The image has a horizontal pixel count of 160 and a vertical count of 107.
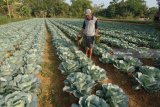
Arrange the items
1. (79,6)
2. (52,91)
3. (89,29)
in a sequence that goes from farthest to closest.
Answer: (79,6), (89,29), (52,91)

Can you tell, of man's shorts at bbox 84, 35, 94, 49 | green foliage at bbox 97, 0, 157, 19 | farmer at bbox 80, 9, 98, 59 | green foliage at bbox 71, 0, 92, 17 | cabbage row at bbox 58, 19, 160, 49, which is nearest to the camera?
farmer at bbox 80, 9, 98, 59

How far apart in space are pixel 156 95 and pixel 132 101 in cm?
55

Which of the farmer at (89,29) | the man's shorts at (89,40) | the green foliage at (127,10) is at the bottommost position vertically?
the green foliage at (127,10)

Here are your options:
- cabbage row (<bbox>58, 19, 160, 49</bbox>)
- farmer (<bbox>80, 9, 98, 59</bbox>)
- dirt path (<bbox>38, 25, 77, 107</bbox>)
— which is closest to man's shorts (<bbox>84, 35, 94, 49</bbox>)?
farmer (<bbox>80, 9, 98, 59</bbox>)

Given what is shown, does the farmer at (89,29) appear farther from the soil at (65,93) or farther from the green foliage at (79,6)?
the green foliage at (79,6)

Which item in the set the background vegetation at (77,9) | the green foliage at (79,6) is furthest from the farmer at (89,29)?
the green foliage at (79,6)

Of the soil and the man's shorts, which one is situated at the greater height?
the man's shorts

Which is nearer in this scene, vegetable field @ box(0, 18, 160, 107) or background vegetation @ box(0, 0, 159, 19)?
vegetable field @ box(0, 18, 160, 107)

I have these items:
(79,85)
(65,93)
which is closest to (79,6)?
(65,93)

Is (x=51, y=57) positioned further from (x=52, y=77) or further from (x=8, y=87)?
(x=8, y=87)

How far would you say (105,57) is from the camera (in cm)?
752

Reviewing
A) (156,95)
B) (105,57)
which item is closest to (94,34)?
(105,57)

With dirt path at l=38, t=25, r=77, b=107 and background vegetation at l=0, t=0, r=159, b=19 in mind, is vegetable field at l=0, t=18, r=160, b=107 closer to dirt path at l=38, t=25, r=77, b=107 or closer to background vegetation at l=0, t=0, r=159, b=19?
dirt path at l=38, t=25, r=77, b=107

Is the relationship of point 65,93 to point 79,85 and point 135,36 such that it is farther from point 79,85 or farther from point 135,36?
point 135,36
